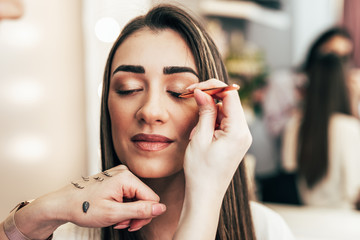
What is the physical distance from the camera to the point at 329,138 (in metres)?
1.85

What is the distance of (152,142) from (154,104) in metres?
0.08

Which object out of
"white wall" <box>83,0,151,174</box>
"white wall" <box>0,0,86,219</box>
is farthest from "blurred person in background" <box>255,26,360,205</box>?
"white wall" <box>0,0,86,219</box>

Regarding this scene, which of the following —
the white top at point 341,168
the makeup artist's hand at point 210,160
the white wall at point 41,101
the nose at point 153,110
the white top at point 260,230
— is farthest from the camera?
the white top at point 341,168

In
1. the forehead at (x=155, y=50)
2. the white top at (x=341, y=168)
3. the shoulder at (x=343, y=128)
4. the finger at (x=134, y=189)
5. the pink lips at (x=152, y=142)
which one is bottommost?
the white top at (x=341, y=168)

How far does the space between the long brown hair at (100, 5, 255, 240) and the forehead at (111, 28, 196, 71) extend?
2 centimetres

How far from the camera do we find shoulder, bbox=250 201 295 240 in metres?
0.86

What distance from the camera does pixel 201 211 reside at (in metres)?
0.58

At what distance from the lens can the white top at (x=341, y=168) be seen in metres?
1.80

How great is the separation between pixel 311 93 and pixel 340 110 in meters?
0.18

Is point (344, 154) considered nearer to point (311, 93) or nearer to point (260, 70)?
point (311, 93)

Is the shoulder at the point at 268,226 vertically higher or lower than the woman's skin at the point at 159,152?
lower

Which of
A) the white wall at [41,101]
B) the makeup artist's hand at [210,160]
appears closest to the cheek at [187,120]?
the makeup artist's hand at [210,160]

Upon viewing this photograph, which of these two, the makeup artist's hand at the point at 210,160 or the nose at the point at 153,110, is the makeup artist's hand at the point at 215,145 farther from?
the nose at the point at 153,110

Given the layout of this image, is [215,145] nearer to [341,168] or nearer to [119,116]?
[119,116]
